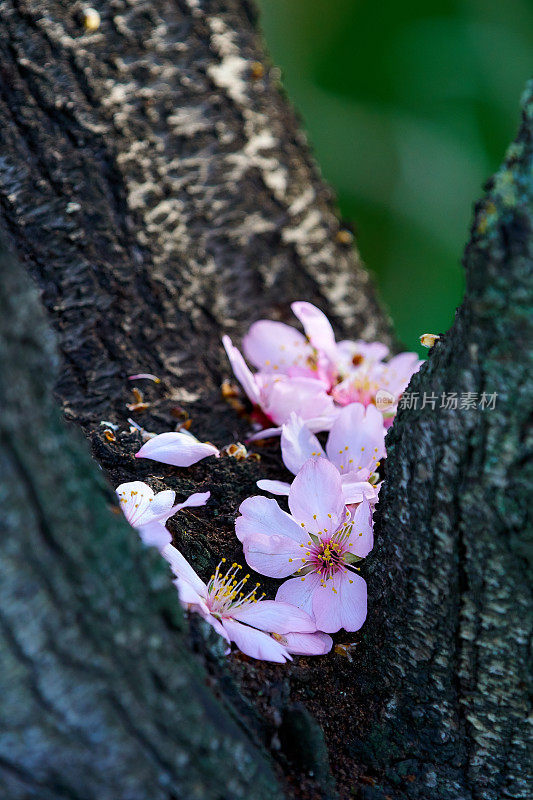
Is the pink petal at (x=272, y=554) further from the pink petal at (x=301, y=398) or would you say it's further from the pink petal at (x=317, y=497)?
the pink petal at (x=301, y=398)

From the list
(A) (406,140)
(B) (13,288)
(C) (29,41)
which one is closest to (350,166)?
(A) (406,140)

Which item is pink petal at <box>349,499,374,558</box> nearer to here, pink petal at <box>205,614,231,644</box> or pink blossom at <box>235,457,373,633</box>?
pink blossom at <box>235,457,373,633</box>

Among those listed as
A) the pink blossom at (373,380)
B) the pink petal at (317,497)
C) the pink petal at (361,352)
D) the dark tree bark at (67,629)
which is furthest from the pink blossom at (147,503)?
the pink petal at (361,352)

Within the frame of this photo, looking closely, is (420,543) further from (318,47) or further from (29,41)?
(318,47)

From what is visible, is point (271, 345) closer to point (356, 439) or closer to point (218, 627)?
point (356, 439)

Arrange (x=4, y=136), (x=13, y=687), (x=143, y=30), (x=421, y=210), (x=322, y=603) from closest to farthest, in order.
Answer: (x=13, y=687) → (x=322, y=603) → (x=4, y=136) → (x=143, y=30) → (x=421, y=210)

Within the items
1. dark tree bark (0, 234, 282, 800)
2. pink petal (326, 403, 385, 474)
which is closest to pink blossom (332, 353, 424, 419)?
pink petal (326, 403, 385, 474)
